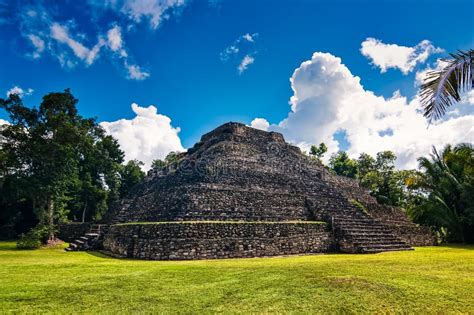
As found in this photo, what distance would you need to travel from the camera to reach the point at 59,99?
18.2m

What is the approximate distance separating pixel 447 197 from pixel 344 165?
1909 cm

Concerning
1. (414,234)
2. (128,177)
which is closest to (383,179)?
(414,234)

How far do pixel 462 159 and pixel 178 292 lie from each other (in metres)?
12.1

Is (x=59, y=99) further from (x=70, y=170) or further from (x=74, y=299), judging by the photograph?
Answer: (x=74, y=299)

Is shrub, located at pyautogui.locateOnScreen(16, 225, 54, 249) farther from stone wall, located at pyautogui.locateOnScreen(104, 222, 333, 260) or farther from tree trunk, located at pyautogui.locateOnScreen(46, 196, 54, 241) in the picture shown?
stone wall, located at pyautogui.locateOnScreen(104, 222, 333, 260)

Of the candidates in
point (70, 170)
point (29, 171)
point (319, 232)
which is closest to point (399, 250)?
point (319, 232)

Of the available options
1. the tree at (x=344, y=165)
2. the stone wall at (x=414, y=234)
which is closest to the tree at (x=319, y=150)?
the tree at (x=344, y=165)

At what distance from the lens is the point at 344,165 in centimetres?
3816

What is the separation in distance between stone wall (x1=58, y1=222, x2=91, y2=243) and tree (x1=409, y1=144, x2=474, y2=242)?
20991 millimetres

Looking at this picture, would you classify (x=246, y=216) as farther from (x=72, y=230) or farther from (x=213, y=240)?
(x=72, y=230)

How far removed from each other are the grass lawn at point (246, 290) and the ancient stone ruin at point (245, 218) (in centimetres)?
321

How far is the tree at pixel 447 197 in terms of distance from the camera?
17.1 meters

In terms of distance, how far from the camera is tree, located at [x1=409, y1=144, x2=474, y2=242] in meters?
17.1

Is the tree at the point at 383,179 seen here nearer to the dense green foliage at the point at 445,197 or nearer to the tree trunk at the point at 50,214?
the dense green foliage at the point at 445,197
